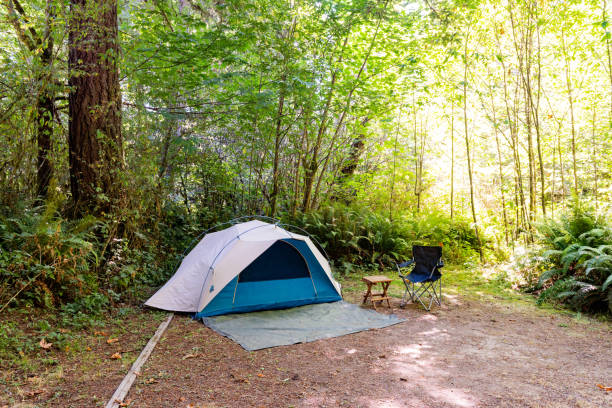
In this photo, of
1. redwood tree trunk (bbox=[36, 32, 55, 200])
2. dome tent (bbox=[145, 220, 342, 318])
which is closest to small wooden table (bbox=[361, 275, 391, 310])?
dome tent (bbox=[145, 220, 342, 318])

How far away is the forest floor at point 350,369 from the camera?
8.98 ft

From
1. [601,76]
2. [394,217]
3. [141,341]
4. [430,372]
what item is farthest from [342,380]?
[601,76]

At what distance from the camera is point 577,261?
557cm

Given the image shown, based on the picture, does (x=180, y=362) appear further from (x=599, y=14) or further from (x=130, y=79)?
(x=599, y=14)

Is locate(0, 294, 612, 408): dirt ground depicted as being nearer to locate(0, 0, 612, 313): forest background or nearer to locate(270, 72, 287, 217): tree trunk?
locate(0, 0, 612, 313): forest background

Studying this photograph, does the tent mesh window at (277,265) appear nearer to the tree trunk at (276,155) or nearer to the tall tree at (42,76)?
the tall tree at (42,76)

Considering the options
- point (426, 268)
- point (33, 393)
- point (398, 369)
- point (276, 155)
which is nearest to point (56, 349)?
point (33, 393)

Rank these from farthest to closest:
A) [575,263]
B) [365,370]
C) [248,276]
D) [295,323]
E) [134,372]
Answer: [575,263] < [248,276] < [295,323] < [365,370] < [134,372]

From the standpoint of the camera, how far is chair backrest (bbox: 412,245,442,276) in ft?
17.7

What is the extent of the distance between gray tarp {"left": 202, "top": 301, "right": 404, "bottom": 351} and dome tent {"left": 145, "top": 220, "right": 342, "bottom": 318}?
0.17m

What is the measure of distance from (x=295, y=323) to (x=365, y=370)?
144 centimetres

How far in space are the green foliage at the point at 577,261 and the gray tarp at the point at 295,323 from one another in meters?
2.42

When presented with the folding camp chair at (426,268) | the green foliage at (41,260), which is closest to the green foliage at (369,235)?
the folding camp chair at (426,268)

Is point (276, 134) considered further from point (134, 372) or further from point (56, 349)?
point (134, 372)
